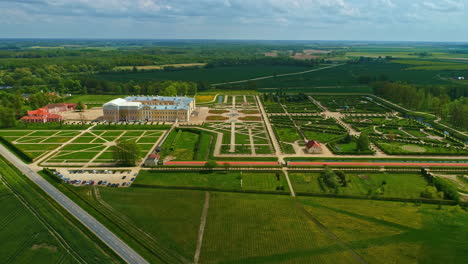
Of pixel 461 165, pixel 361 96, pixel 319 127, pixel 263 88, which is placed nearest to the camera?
pixel 461 165

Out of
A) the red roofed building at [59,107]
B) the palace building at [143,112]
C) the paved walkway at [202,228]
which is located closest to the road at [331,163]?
the paved walkway at [202,228]

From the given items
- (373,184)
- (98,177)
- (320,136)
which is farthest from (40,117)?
(373,184)

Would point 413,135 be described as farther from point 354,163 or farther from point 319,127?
point 354,163

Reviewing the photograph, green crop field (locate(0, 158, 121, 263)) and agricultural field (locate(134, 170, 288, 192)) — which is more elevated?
agricultural field (locate(134, 170, 288, 192))

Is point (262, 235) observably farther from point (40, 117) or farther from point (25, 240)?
point (40, 117)

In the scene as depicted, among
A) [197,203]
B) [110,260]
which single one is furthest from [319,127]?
[110,260]

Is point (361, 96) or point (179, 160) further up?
point (361, 96)

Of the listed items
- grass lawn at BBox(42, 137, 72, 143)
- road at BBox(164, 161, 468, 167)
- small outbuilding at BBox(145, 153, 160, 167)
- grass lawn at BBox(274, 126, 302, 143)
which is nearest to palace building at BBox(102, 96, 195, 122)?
grass lawn at BBox(42, 137, 72, 143)

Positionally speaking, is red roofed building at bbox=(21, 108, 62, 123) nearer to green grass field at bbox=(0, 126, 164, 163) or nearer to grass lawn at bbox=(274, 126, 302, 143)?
green grass field at bbox=(0, 126, 164, 163)
